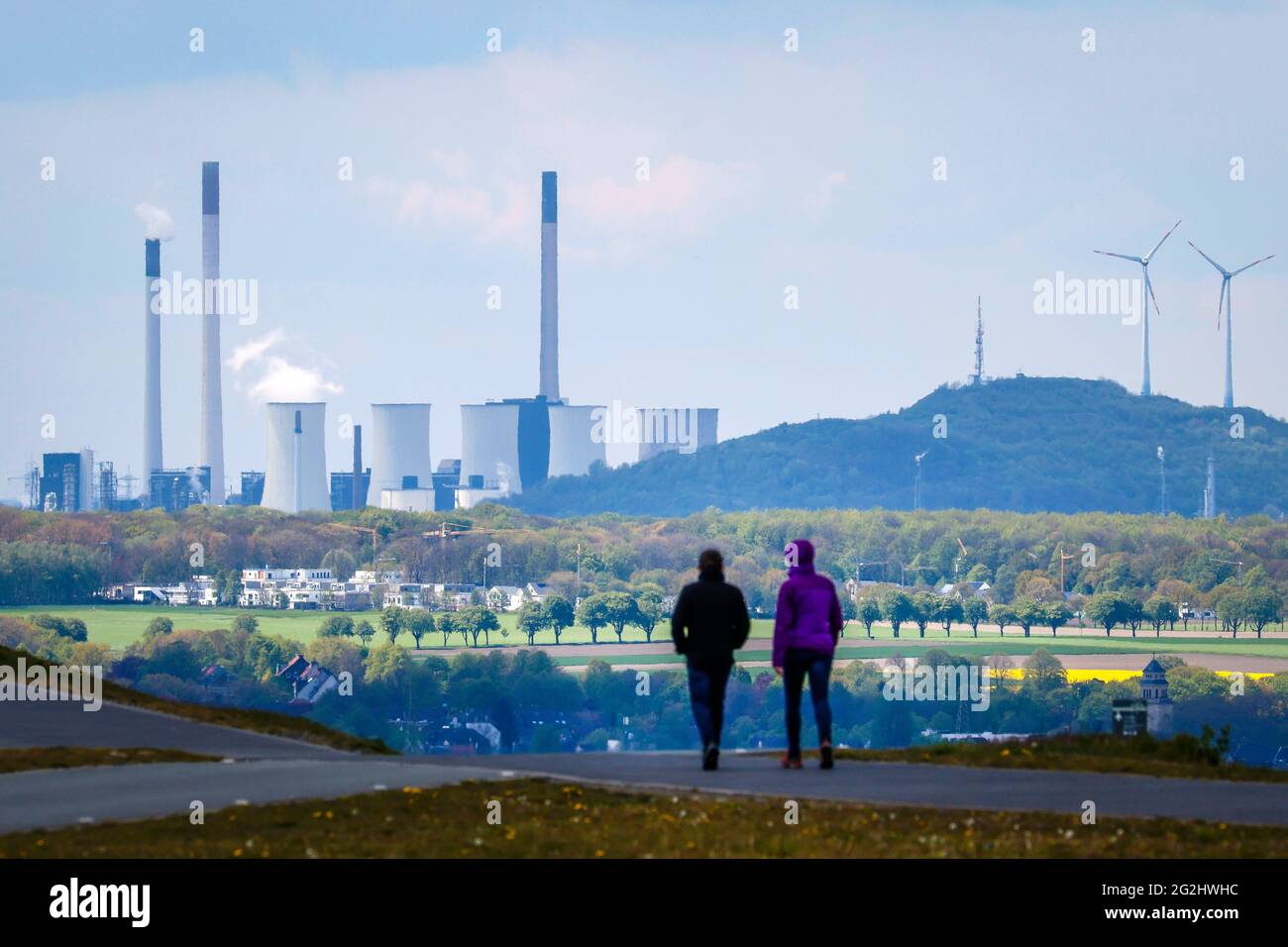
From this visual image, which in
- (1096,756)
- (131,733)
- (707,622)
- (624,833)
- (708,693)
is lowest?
(1096,756)

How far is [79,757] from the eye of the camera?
22953 millimetres

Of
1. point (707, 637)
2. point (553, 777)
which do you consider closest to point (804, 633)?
point (707, 637)

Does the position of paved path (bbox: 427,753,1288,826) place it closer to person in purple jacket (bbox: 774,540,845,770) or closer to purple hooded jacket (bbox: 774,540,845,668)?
person in purple jacket (bbox: 774,540,845,770)

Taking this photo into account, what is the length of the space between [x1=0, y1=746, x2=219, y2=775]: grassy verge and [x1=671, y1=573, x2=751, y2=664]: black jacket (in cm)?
494

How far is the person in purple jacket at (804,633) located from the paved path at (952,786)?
0.74 m

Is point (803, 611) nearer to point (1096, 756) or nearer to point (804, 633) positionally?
point (804, 633)

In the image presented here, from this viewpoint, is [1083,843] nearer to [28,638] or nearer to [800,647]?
[800,647]

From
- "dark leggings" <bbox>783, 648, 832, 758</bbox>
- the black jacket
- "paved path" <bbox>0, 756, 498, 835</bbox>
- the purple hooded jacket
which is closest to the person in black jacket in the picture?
the black jacket

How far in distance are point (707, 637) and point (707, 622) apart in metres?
0.15

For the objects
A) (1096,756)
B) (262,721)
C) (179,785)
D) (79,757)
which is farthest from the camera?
(262,721)

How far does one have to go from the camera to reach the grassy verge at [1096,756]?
75.9 feet

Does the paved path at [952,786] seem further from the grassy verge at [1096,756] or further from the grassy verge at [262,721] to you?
the grassy verge at [262,721]
